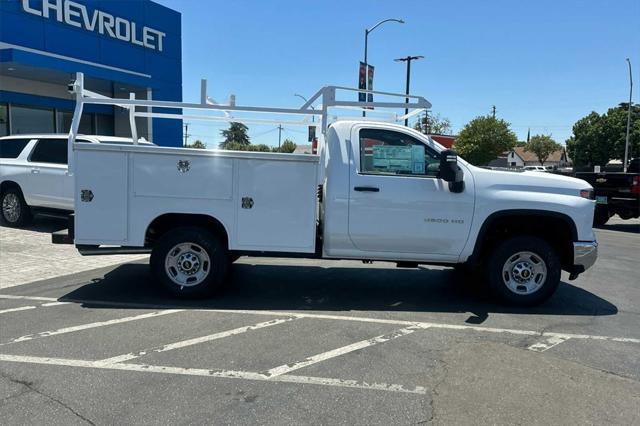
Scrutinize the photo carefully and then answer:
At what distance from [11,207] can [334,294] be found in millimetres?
8187

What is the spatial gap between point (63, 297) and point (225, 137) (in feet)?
9.97

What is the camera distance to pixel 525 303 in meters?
6.29

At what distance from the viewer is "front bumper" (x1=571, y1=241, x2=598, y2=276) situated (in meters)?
6.16

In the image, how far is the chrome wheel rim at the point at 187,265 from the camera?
6301mm

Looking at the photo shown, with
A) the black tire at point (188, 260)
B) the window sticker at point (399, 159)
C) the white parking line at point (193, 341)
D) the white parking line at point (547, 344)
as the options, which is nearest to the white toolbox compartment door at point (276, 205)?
the black tire at point (188, 260)

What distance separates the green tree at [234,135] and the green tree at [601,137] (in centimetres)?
6336

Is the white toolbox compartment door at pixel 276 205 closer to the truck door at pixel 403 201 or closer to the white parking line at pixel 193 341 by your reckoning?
the truck door at pixel 403 201

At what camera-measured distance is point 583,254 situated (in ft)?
20.3

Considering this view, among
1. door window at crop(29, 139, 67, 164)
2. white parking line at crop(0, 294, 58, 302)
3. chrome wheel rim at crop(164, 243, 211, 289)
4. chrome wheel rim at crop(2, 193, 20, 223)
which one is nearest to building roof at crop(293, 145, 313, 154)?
chrome wheel rim at crop(164, 243, 211, 289)

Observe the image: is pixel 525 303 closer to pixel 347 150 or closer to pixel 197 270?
pixel 347 150

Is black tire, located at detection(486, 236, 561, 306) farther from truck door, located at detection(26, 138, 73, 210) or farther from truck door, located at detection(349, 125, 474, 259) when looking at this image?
truck door, located at detection(26, 138, 73, 210)

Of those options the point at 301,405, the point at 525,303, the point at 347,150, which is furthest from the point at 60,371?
the point at 525,303

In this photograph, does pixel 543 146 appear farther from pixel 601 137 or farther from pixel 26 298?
pixel 26 298

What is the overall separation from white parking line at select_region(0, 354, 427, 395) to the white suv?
6.70 m
